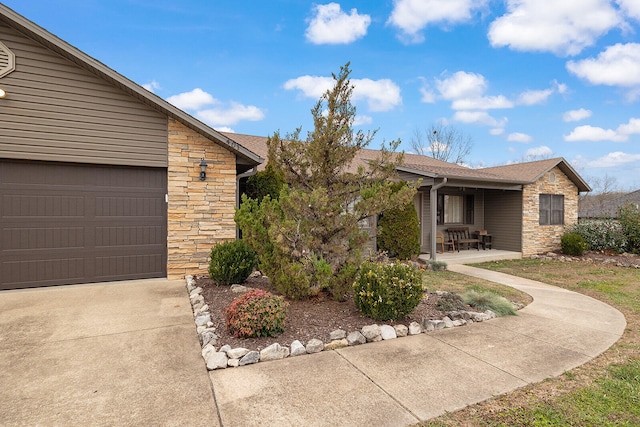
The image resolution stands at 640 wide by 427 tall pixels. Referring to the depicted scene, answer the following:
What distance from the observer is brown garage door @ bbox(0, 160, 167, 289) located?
219 inches

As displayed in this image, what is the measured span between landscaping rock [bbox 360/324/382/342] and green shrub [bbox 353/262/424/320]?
11.5 inches

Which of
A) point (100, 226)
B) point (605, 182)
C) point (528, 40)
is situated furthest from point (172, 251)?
point (605, 182)

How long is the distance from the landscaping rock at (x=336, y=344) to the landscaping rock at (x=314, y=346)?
0.23 feet

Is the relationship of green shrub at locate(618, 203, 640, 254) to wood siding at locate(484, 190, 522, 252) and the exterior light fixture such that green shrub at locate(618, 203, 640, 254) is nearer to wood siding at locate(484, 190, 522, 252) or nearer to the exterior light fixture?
wood siding at locate(484, 190, 522, 252)

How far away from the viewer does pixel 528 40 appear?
38.2 feet

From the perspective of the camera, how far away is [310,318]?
4184 mm

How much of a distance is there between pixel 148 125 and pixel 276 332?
4.89m

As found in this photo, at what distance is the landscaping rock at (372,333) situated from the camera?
3.71 metres

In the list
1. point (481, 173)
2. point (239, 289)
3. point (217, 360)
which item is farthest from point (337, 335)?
point (481, 173)

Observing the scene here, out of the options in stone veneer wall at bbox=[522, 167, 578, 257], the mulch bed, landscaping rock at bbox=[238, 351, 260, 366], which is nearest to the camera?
landscaping rock at bbox=[238, 351, 260, 366]

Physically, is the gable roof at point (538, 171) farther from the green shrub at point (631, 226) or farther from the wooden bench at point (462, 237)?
the wooden bench at point (462, 237)

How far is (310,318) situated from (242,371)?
1.35 metres

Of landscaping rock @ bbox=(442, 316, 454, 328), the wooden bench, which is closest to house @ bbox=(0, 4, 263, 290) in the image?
landscaping rock @ bbox=(442, 316, 454, 328)

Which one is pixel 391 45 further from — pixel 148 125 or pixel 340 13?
pixel 148 125
